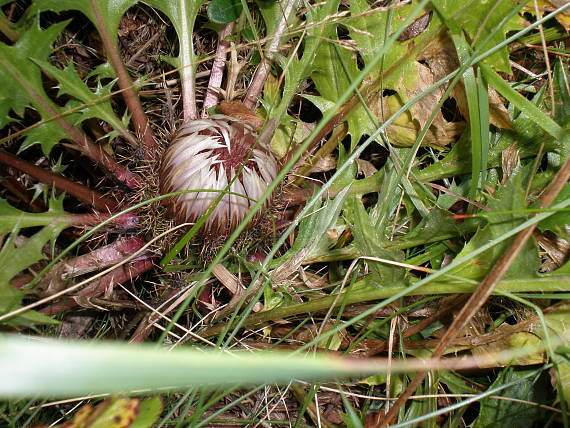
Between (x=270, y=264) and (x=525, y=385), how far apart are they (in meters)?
0.70

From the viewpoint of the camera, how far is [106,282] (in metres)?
1.35

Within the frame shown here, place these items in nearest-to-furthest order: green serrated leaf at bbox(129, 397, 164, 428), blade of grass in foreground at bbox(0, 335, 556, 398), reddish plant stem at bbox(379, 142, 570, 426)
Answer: blade of grass in foreground at bbox(0, 335, 556, 398) → green serrated leaf at bbox(129, 397, 164, 428) → reddish plant stem at bbox(379, 142, 570, 426)

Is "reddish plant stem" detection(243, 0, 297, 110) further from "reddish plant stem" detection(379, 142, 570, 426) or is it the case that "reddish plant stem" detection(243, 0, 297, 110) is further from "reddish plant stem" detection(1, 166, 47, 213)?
"reddish plant stem" detection(379, 142, 570, 426)

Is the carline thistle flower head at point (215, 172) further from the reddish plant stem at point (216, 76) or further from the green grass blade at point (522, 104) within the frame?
the green grass blade at point (522, 104)

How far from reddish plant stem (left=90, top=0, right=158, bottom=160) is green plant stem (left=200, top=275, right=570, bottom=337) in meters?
0.50

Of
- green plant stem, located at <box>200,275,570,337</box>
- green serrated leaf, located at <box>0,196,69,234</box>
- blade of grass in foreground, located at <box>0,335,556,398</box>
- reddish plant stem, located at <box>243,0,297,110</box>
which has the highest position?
blade of grass in foreground, located at <box>0,335,556,398</box>

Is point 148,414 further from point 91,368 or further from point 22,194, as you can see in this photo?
point 22,194

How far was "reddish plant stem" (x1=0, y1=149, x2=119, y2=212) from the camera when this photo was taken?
1.28 meters

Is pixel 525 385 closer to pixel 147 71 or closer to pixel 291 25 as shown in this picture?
pixel 291 25

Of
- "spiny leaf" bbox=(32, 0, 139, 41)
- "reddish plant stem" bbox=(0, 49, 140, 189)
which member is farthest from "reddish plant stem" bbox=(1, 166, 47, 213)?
"spiny leaf" bbox=(32, 0, 139, 41)

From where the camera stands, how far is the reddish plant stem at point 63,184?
128 cm

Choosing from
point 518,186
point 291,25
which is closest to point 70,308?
point 291,25

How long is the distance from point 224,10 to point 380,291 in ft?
2.71

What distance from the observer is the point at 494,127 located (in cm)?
140
